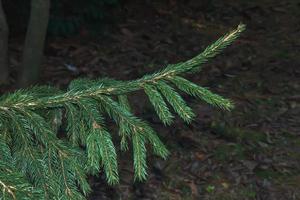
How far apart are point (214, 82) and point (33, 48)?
6.82ft

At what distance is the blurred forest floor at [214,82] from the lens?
4.93 m

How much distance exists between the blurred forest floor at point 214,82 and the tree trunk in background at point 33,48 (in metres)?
0.51

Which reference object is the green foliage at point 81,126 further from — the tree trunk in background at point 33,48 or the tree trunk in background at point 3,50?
Answer: the tree trunk in background at point 3,50

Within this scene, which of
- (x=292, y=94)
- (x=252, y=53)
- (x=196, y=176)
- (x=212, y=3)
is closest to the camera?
(x=196, y=176)

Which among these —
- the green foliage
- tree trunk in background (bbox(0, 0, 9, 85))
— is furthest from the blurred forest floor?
the green foliage

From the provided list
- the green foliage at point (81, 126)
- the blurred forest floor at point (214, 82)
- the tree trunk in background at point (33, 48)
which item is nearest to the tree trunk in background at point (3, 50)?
the tree trunk in background at point (33, 48)

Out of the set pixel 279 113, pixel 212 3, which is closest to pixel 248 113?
pixel 279 113

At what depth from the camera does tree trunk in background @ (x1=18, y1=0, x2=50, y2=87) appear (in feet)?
19.2

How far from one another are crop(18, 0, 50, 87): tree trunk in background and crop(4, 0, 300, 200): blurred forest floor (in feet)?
1.69

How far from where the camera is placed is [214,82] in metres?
6.55

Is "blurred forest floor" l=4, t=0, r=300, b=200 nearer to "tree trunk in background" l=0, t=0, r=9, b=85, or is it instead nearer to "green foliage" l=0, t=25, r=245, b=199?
"tree trunk in background" l=0, t=0, r=9, b=85

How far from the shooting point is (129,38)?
25.2 ft

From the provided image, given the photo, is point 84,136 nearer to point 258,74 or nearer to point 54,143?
point 54,143

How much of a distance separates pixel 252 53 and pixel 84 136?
5672 millimetres
